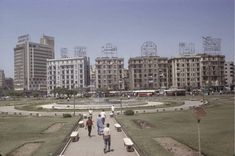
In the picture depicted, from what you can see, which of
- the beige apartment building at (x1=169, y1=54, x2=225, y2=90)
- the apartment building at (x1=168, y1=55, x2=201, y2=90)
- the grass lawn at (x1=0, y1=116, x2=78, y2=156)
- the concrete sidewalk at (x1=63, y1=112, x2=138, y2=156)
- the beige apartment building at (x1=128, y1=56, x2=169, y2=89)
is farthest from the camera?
the beige apartment building at (x1=128, y1=56, x2=169, y2=89)

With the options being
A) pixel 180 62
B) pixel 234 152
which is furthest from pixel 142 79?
pixel 234 152

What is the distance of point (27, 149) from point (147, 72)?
17191 centimetres

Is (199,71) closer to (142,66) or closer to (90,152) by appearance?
(142,66)

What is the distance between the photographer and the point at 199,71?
634 ft

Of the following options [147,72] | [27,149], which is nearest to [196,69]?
[147,72]

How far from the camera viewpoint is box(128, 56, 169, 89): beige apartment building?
19525 cm

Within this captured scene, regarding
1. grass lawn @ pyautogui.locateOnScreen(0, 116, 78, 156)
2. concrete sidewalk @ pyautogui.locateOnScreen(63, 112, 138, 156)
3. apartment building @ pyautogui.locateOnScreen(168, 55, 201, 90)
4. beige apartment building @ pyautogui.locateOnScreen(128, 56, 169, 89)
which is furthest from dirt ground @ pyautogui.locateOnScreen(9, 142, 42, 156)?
apartment building @ pyautogui.locateOnScreen(168, 55, 201, 90)

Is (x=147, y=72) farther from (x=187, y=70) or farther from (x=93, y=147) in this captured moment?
(x=93, y=147)

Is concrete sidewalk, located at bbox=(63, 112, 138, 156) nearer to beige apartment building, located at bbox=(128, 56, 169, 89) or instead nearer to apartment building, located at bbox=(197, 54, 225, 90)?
apartment building, located at bbox=(197, 54, 225, 90)

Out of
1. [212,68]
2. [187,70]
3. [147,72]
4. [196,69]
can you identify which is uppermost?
[212,68]

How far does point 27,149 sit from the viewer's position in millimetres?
25703

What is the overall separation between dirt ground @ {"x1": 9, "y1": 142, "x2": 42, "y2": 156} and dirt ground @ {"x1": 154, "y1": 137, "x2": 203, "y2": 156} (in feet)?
29.2

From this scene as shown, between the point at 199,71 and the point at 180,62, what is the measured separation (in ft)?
35.9

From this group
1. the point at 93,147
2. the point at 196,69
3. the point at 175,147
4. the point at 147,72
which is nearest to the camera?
the point at 175,147
